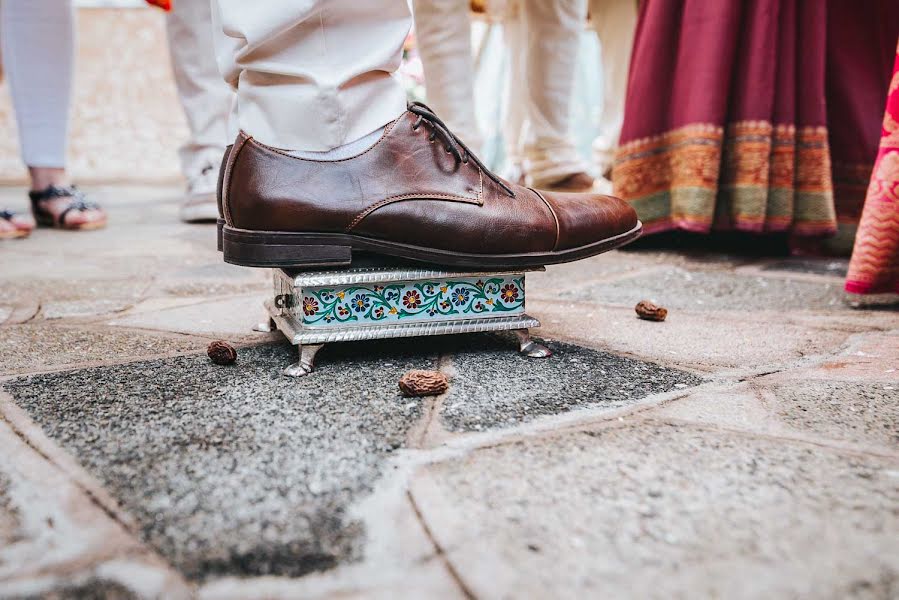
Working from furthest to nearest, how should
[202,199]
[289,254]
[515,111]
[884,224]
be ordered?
[515,111], [202,199], [884,224], [289,254]

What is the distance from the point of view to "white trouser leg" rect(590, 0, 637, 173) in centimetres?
308

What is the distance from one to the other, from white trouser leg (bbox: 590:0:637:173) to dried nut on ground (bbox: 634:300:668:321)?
1.99m

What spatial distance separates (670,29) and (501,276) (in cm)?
110

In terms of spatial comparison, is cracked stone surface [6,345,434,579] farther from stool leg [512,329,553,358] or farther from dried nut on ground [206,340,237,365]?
stool leg [512,329,553,358]

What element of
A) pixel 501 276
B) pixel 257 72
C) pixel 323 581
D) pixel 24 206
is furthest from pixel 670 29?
pixel 24 206

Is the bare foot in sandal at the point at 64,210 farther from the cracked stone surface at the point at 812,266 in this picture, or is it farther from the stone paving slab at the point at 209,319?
the cracked stone surface at the point at 812,266

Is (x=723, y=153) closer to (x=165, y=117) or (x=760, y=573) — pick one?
(x=760, y=573)

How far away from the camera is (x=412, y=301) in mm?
914

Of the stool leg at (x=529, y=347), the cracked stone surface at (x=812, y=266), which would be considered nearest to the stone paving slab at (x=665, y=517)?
the stool leg at (x=529, y=347)

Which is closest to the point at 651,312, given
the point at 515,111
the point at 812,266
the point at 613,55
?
the point at 812,266

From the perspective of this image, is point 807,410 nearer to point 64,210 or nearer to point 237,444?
point 237,444

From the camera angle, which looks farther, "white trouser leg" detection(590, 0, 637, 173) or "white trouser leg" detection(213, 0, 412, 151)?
"white trouser leg" detection(590, 0, 637, 173)

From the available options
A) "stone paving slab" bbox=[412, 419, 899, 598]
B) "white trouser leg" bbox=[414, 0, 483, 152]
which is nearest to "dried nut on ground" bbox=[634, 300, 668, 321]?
"stone paving slab" bbox=[412, 419, 899, 598]

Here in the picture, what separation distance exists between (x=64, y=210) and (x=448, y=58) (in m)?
1.26
